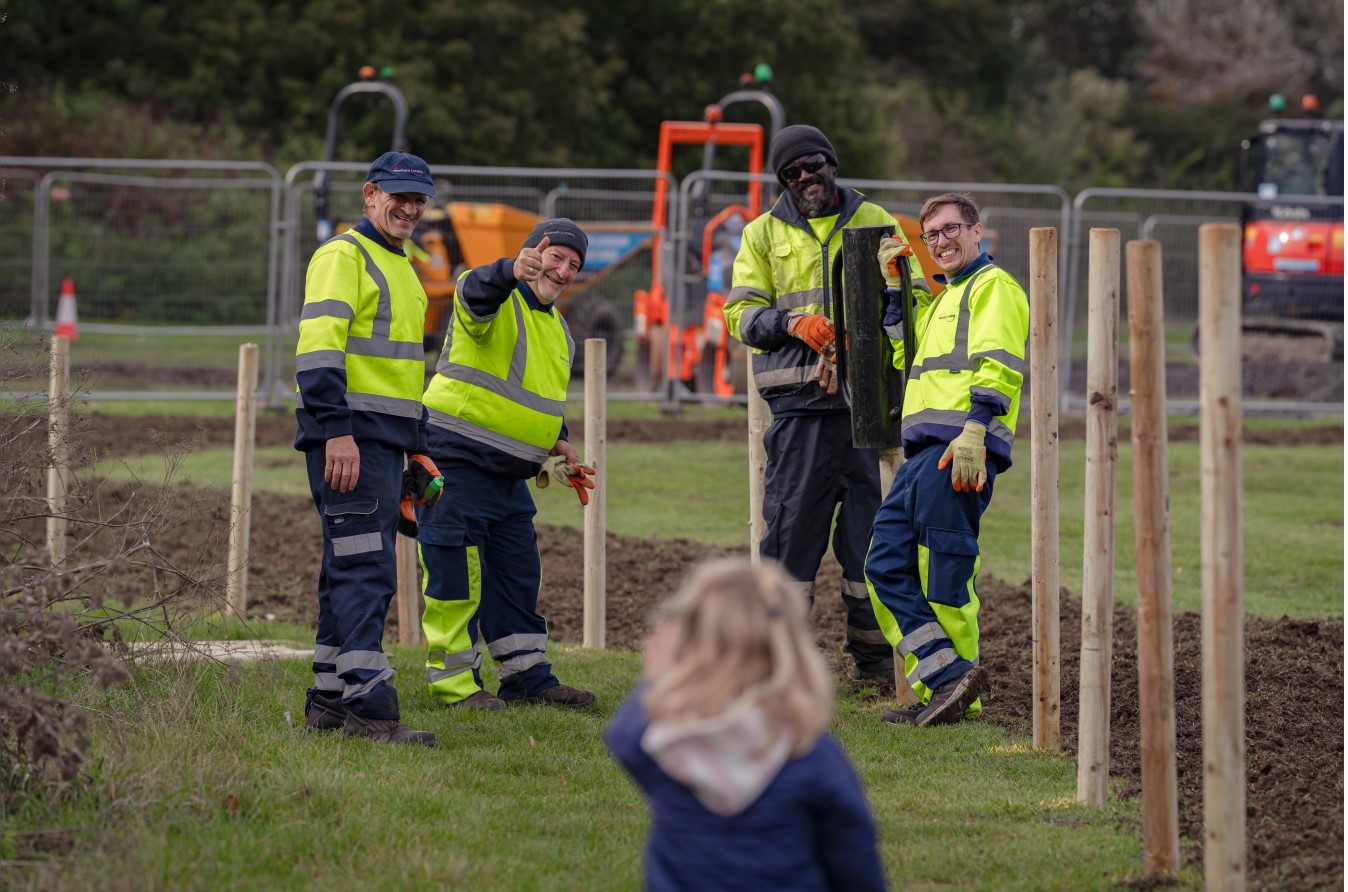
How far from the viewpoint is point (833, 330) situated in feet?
22.3

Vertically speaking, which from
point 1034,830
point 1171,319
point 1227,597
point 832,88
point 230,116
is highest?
point 832,88

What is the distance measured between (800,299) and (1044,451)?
1696 mm

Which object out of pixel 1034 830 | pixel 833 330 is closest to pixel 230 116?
pixel 833 330

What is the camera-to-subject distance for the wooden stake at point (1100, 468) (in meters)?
4.80

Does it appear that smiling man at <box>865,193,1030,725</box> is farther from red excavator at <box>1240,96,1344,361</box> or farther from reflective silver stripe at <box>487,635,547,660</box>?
red excavator at <box>1240,96,1344,361</box>

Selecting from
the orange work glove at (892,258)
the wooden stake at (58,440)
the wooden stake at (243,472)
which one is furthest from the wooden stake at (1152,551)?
the wooden stake at (243,472)

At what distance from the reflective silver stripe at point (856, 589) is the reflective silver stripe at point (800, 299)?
4.11ft

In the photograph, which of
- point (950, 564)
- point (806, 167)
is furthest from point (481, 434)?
point (950, 564)

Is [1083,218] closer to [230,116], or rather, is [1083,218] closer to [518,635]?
[518,635]

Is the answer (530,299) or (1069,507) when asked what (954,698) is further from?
(1069,507)

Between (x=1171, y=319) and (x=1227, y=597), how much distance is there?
67.7ft

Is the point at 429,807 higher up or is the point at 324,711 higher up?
the point at 324,711

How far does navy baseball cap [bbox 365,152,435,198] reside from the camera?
5992mm

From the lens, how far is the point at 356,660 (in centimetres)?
594
